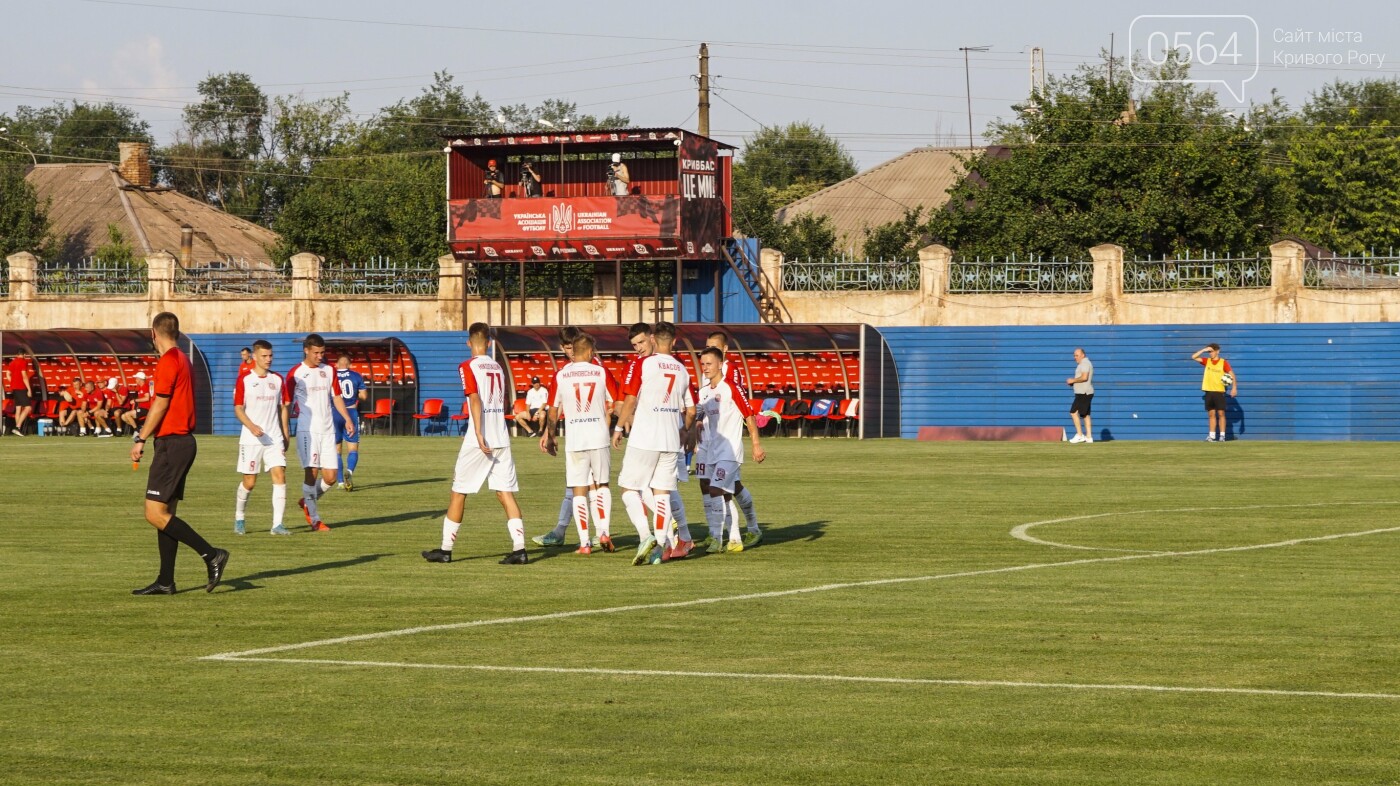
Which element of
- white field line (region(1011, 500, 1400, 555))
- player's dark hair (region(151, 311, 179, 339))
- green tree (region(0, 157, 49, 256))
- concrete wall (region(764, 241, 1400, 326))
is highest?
green tree (region(0, 157, 49, 256))

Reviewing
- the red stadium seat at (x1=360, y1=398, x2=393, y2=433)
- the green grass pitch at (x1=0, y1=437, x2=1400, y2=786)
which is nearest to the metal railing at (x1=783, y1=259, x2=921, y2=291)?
the red stadium seat at (x1=360, y1=398, x2=393, y2=433)

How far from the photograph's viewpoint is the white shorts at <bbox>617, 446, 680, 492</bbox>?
1514 cm

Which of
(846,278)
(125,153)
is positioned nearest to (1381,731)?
(846,278)

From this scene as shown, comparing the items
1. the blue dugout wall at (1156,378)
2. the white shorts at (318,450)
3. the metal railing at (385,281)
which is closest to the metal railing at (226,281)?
the metal railing at (385,281)

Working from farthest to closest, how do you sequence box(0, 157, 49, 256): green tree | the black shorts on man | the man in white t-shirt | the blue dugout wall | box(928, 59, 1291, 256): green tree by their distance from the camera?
box(0, 157, 49, 256): green tree < box(928, 59, 1291, 256): green tree < the blue dugout wall < the black shorts on man < the man in white t-shirt

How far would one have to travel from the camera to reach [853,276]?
45250mm

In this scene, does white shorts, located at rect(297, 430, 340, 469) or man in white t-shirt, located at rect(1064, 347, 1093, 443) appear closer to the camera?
white shorts, located at rect(297, 430, 340, 469)

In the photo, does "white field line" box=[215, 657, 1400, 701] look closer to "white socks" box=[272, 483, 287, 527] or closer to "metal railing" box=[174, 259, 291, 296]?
"white socks" box=[272, 483, 287, 527]

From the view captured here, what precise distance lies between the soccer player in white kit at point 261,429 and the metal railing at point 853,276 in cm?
2690

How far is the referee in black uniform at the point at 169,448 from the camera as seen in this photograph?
1255 centimetres

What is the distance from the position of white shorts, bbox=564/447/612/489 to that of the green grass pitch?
0.72 metres

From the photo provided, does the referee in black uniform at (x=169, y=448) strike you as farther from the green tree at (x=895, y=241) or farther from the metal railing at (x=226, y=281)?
the green tree at (x=895, y=241)

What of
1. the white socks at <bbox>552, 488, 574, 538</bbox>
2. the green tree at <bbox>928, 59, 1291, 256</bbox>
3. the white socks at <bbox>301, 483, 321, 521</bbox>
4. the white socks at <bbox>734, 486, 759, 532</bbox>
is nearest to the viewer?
the white socks at <bbox>552, 488, 574, 538</bbox>

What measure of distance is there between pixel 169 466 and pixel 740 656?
4938 mm
